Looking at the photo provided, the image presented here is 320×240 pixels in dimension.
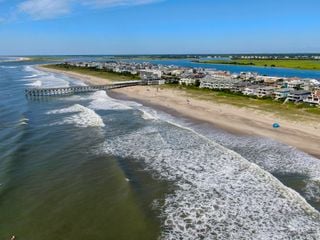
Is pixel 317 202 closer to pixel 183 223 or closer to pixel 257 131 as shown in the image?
pixel 183 223

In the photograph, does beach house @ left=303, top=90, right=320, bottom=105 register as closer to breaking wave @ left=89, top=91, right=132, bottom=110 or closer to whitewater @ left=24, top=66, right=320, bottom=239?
whitewater @ left=24, top=66, right=320, bottom=239

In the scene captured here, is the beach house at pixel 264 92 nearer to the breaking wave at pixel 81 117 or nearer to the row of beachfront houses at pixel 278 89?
the row of beachfront houses at pixel 278 89

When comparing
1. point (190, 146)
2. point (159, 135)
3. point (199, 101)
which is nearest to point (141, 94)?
point (199, 101)

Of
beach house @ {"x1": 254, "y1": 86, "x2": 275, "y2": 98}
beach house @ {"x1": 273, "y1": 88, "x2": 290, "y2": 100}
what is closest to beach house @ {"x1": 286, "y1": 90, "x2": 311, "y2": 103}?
beach house @ {"x1": 273, "y1": 88, "x2": 290, "y2": 100}

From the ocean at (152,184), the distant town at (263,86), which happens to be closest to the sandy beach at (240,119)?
the ocean at (152,184)

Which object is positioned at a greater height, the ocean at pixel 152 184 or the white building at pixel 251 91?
the ocean at pixel 152 184

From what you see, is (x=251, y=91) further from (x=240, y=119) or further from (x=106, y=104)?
(x=106, y=104)

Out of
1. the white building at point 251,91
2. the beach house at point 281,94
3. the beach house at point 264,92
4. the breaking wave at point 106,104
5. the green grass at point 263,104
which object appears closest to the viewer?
the green grass at point 263,104
